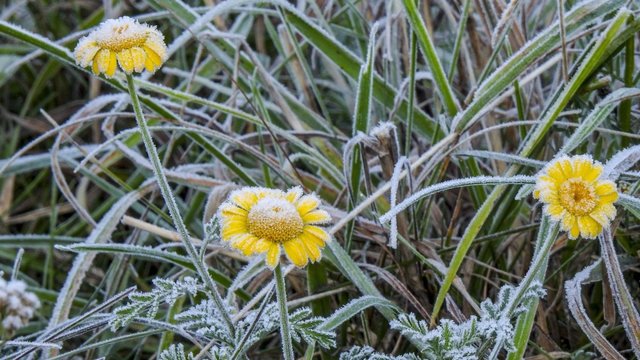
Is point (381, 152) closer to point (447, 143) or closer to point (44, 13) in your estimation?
point (447, 143)

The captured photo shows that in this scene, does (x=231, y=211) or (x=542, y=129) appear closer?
(x=231, y=211)

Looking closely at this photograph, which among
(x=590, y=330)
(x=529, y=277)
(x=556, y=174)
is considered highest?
(x=556, y=174)

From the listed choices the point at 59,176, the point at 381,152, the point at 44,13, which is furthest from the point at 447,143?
the point at 44,13

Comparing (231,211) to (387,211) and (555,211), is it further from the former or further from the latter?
(387,211)

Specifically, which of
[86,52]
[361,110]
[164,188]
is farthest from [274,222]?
[361,110]

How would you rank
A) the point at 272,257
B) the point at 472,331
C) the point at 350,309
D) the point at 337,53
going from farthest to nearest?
1. the point at 337,53
2. the point at 350,309
3. the point at 472,331
4. the point at 272,257

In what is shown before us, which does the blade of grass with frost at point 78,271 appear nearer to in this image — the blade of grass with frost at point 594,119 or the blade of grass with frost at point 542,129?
the blade of grass with frost at point 542,129

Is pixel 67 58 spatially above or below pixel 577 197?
above
